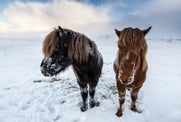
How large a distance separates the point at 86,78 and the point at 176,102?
84.2 inches

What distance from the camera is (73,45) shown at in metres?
2.77

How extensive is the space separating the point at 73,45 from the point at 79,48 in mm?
111

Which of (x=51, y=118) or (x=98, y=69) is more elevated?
(x=98, y=69)

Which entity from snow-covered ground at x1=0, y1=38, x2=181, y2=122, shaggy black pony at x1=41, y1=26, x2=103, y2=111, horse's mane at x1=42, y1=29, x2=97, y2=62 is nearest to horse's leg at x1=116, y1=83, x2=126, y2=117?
snow-covered ground at x1=0, y1=38, x2=181, y2=122

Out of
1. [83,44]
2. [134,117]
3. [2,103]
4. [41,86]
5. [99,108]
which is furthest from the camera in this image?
[41,86]

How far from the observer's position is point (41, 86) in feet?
15.7

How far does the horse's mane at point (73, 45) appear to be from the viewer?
2631 mm

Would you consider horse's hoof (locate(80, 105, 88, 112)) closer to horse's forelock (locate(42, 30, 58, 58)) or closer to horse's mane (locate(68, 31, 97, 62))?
horse's mane (locate(68, 31, 97, 62))

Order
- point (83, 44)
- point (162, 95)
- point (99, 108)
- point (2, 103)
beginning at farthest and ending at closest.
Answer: point (162, 95) → point (2, 103) → point (99, 108) → point (83, 44)

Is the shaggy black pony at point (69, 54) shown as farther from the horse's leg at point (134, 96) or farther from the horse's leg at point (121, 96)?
the horse's leg at point (134, 96)

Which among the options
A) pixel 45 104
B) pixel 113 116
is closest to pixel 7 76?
pixel 45 104

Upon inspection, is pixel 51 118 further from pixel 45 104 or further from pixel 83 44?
pixel 83 44

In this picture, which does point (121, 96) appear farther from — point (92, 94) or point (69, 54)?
point (69, 54)

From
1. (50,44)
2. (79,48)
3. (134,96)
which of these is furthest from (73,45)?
(134,96)
